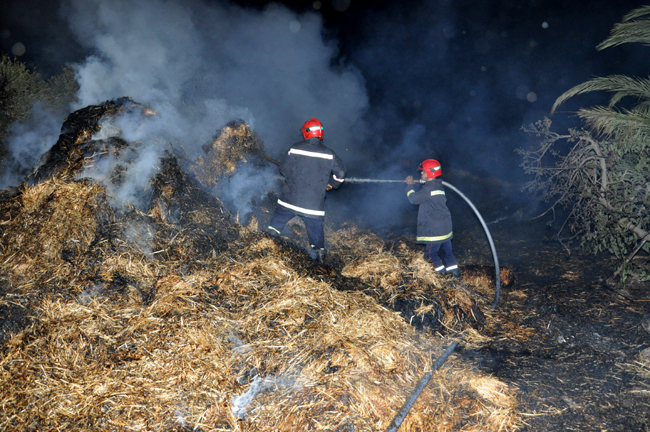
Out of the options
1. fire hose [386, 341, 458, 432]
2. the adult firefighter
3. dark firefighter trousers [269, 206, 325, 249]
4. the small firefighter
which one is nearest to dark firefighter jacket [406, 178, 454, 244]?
the small firefighter

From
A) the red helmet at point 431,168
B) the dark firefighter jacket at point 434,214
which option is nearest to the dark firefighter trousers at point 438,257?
the dark firefighter jacket at point 434,214

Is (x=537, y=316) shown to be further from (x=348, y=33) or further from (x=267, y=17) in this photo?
(x=348, y=33)

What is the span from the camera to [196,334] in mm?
3357

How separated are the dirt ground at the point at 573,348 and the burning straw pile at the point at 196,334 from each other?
394mm

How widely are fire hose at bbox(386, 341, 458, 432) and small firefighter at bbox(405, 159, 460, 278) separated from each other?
6.85 ft

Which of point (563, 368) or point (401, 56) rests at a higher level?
point (401, 56)

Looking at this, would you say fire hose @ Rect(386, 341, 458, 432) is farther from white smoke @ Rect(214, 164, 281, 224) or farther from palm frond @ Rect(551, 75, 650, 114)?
palm frond @ Rect(551, 75, 650, 114)

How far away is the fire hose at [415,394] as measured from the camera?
2.71 meters

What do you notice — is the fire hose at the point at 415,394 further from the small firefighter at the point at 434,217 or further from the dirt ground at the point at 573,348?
the small firefighter at the point at 434,217

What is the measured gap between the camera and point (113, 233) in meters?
4.33

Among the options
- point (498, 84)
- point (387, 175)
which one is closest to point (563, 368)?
point (387, 175)

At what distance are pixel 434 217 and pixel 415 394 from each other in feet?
10.2

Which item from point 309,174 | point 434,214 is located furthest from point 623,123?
point 309,174

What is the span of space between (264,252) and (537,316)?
3912mm
